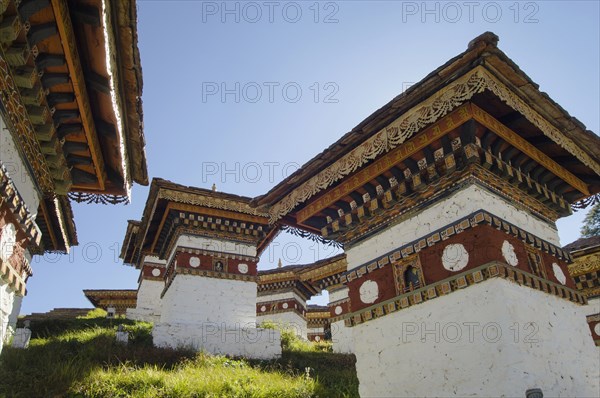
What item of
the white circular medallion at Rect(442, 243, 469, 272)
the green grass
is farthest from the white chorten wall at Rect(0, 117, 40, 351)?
the white circular medallion at Rect(442, 243, 469, 272)

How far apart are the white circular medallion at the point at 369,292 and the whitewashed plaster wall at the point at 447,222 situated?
1.11 feet

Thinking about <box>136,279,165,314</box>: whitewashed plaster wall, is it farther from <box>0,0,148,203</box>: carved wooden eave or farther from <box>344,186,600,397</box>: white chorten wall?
<box>344,186,600,397</box>: white chorten wall

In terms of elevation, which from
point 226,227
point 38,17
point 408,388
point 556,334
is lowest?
point 408,388

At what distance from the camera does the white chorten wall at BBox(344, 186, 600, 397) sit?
14.5 feet

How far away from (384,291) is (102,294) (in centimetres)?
2210

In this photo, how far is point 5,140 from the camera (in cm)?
387

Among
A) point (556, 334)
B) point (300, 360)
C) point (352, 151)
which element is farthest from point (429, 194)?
point (300, 360)

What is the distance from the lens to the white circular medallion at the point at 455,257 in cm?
496

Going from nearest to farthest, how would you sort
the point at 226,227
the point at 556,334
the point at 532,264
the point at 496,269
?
the point at 496,269
the point at 556,334
the point at 532,264
the point at 226,227

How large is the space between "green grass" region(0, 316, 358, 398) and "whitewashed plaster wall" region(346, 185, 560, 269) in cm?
269

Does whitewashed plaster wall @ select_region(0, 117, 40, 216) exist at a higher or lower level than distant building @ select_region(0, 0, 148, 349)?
→ lower

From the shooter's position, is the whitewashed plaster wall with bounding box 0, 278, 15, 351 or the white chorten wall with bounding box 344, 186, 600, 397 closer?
the whitewashed plaster wall with bounding box 0, 278, 15, 351

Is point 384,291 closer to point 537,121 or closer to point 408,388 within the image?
point 408,388

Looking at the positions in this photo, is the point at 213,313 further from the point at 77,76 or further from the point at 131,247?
the point at 77,76
